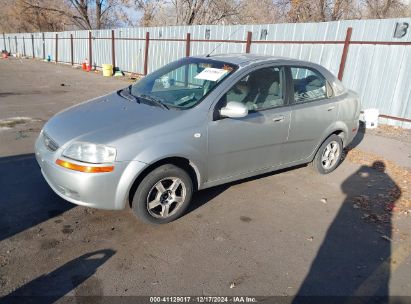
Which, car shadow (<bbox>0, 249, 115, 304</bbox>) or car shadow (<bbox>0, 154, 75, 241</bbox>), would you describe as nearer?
car shadow (<bbox>0, 249, 115, 304</bbox>)

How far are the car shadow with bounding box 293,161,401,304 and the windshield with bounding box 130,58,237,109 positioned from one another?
206 cm

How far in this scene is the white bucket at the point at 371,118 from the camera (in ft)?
28.2

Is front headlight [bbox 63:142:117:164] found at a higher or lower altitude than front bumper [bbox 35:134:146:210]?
higher

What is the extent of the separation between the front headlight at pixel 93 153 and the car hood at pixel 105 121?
61 millimetres

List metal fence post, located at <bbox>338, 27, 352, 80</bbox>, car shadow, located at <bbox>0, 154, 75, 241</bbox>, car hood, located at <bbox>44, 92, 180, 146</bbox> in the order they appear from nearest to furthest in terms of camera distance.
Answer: car hood, located at <bbox>44, 92, 180, 146</bbox> < car shadow, located at <bbox>0, 154, 75, 241</bbox> < metal fence post, located at <bbox>338, 27, 352, 80</bbox>

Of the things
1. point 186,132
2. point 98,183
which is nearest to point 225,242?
point 186,132

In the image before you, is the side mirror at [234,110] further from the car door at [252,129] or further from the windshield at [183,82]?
the windshield at [183,82]

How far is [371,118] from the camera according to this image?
8641 millimetres

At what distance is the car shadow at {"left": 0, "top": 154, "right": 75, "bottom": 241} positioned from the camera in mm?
3558

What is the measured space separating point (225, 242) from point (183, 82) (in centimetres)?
215

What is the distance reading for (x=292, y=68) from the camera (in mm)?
4598

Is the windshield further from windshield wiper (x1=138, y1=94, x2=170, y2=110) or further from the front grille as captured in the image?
the front grille

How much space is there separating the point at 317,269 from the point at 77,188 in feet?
7.59

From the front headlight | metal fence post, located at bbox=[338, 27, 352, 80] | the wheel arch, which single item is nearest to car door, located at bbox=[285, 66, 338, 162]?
the wheel arch
